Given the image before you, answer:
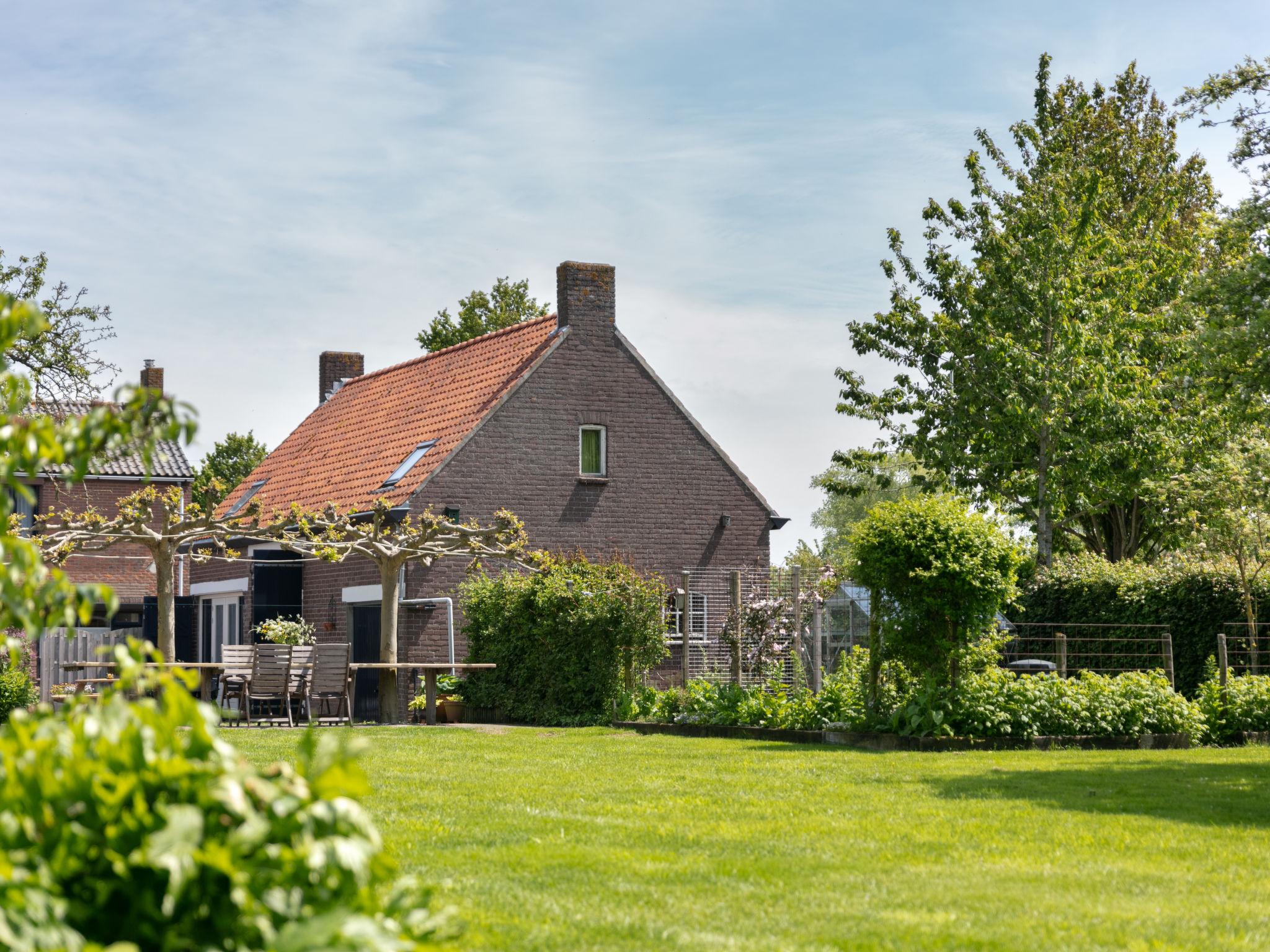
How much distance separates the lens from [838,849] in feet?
27.2

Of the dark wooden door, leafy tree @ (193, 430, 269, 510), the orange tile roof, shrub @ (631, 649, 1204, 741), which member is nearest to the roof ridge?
the orange tile roof

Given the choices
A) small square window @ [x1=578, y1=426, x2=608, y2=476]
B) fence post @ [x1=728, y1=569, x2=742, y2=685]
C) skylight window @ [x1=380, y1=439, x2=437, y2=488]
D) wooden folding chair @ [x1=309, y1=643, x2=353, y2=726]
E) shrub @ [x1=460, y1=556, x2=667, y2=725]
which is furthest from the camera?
small square window @ [x1=578, y1=426, x2=608, y2=476]

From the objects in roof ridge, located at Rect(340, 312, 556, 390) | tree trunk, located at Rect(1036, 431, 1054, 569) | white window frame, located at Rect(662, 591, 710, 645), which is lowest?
white window frame, located at Rect(662, 591, 710, 645)

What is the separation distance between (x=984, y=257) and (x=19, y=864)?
99.2 ft

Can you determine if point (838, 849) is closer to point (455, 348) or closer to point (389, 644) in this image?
point (389, 644)

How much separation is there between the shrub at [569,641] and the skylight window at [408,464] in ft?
18.1

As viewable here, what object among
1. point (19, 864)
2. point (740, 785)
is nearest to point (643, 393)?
point (740, 785)

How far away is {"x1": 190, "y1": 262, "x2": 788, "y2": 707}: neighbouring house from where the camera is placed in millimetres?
27469

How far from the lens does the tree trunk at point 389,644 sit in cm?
2155

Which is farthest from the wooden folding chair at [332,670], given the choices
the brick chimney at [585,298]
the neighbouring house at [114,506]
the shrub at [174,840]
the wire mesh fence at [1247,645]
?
the neighbouring house at [114,506]

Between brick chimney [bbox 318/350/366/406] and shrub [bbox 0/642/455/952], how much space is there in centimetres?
3594

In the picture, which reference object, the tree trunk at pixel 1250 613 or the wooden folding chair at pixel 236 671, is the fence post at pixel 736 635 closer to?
the wooden folding chair at pixel 236 671

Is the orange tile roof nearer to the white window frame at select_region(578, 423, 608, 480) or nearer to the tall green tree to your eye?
the white window frame at select_region(578, 423, 608, 480)

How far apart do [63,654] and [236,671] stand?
6.57 metres
